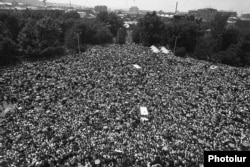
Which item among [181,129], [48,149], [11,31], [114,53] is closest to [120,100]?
[181,129]

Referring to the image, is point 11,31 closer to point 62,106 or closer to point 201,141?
point 62,106

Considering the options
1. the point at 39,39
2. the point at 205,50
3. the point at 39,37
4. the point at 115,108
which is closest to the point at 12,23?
the point at 39,37

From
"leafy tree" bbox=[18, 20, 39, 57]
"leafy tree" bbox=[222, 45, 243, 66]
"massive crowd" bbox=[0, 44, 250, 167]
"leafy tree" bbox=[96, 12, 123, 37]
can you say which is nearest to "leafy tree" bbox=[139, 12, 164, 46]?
"leafy tree" bbox=[96, 12, 123, 37]

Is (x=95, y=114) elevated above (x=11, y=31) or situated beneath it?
situated beneath

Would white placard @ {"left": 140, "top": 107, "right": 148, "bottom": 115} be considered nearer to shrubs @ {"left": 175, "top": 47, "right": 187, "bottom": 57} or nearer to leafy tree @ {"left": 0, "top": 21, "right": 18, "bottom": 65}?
shrubs @ {"left": 175, "top": 47, "right": 187, "bottom": 57}

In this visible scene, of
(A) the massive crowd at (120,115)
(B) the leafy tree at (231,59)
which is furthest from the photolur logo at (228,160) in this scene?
(B) the leafy tree at (231,59)

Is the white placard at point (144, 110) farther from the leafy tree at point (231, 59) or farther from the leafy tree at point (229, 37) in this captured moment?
the leafy tree at point (229, 37)
